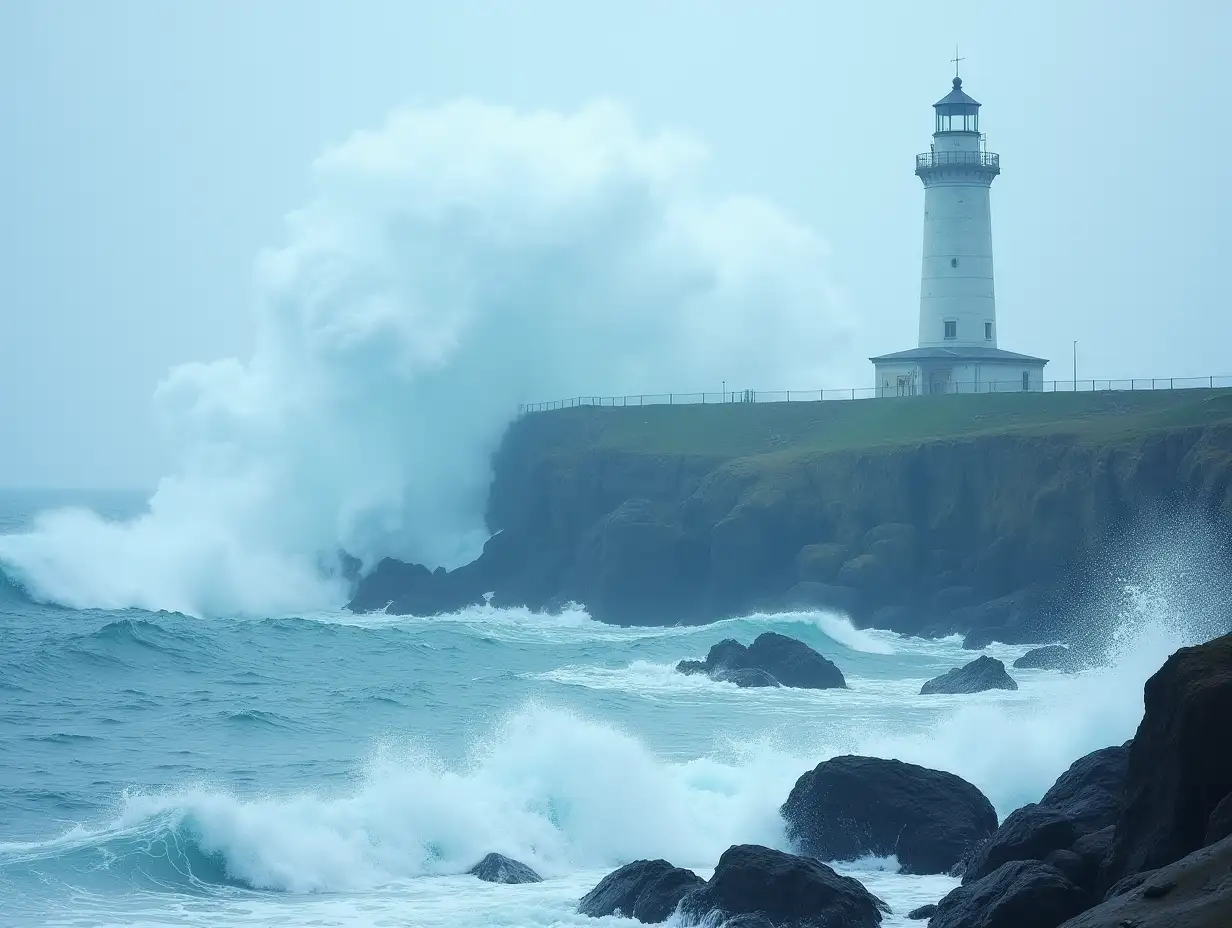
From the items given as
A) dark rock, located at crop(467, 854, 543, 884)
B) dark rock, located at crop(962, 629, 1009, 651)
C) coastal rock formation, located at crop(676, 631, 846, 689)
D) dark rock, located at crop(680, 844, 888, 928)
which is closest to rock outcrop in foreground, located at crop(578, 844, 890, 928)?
dark rock, located at crop(680, 844, 888, 928)

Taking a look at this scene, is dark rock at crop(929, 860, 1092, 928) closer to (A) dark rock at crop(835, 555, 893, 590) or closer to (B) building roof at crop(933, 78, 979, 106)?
(A) dark rock at crop(835, 555, 893, 590)

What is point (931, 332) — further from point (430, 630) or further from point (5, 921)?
point (5, 921)

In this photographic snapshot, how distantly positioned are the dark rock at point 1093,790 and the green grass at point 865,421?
2223 centimetres

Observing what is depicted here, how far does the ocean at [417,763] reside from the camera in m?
14.0

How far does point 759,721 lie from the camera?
22453 millimetres

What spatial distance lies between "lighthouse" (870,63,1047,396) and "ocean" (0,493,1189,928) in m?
15.5

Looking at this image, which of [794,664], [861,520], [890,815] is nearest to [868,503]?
[861,520]

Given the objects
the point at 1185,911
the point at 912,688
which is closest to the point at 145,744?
the point at 912,688

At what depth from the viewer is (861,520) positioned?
37.9 m

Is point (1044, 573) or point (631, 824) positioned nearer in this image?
point (631, 824)

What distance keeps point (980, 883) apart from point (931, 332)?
36352 mm

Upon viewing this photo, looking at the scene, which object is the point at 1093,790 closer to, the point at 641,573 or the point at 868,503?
the point at 868,503

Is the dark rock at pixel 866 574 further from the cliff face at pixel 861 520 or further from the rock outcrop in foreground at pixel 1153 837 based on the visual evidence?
the rock outcrop in foreground at pixel 1153 837

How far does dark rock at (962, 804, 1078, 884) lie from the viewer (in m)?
11.6
